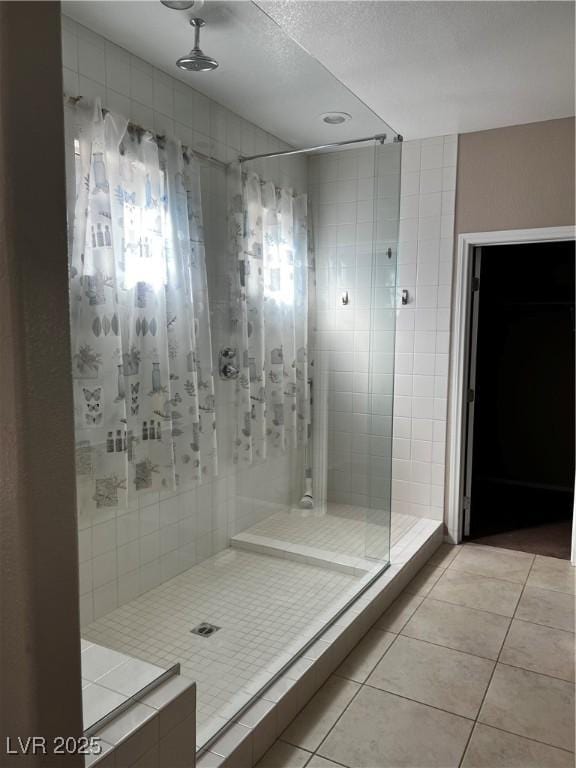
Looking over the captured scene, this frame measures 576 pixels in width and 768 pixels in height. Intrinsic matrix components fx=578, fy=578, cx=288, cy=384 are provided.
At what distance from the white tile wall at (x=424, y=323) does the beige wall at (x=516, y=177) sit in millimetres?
106

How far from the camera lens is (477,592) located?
315 cm

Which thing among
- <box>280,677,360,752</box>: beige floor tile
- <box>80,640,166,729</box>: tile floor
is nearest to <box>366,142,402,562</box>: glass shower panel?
<box>280,677,360,752</box>: beige floor tile

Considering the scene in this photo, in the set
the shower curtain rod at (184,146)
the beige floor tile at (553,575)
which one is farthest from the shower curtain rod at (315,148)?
the beige floor tile at (553,575)

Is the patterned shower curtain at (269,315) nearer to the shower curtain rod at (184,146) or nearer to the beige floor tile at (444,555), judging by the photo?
the shower curtain rod at (184,146)

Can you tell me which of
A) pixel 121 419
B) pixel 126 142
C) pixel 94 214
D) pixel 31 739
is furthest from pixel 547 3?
pixel 31 739

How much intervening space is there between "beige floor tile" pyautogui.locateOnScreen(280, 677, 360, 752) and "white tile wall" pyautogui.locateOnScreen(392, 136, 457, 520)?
1.88 meters

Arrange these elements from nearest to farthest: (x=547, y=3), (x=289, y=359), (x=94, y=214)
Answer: (x=94, y=214), (x=547, y=3), (x=289, y=359)

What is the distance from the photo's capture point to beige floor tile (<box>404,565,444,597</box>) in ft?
10.4

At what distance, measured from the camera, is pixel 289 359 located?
2648 millimetres

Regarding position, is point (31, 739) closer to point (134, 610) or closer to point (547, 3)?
point (134, 610)

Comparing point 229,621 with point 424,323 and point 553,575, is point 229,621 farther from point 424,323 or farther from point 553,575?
point 424,323

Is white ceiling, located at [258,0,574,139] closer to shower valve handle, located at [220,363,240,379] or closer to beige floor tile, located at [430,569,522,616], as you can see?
shower valve handle, located at [220,363,240,379]

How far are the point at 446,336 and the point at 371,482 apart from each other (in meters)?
1.20

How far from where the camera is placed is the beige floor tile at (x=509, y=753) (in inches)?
74.1
